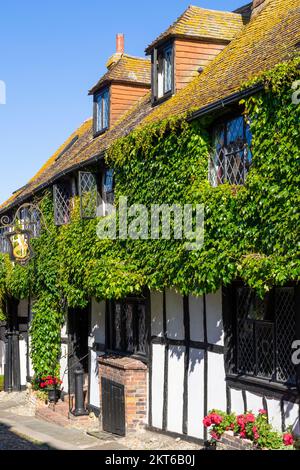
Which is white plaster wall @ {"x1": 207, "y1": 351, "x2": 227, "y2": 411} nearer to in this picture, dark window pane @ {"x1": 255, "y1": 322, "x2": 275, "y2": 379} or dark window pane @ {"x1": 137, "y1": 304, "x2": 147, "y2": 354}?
dark window pane @ {"x1": 255, "y1": 322, "x2": 275, "y2": 379}

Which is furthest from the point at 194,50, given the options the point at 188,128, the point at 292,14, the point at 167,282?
the point at 167,282

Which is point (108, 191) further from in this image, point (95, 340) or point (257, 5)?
point (257, 5)

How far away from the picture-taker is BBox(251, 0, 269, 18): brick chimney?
14742 millimetres

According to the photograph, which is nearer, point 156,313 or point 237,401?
point 237,401

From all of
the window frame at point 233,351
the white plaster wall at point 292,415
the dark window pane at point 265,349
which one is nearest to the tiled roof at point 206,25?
the window frame at point 233,351

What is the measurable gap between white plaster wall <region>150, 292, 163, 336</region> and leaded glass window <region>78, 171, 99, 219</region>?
282cm

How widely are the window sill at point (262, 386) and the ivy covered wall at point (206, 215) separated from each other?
1.50m

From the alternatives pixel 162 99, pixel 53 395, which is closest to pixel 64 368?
pixel 53 395

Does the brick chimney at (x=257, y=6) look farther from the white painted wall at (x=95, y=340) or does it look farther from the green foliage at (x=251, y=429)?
the green foliage at (x=251, y=429)

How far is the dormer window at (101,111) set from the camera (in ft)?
57.4

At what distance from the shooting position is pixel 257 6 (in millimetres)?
14984

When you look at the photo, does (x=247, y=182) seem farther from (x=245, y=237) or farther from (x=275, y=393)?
(x=275, y=393)

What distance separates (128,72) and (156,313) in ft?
23.9

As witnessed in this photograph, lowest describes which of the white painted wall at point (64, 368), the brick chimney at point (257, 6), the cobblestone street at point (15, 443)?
the cobblestone street at point (15, 443)
